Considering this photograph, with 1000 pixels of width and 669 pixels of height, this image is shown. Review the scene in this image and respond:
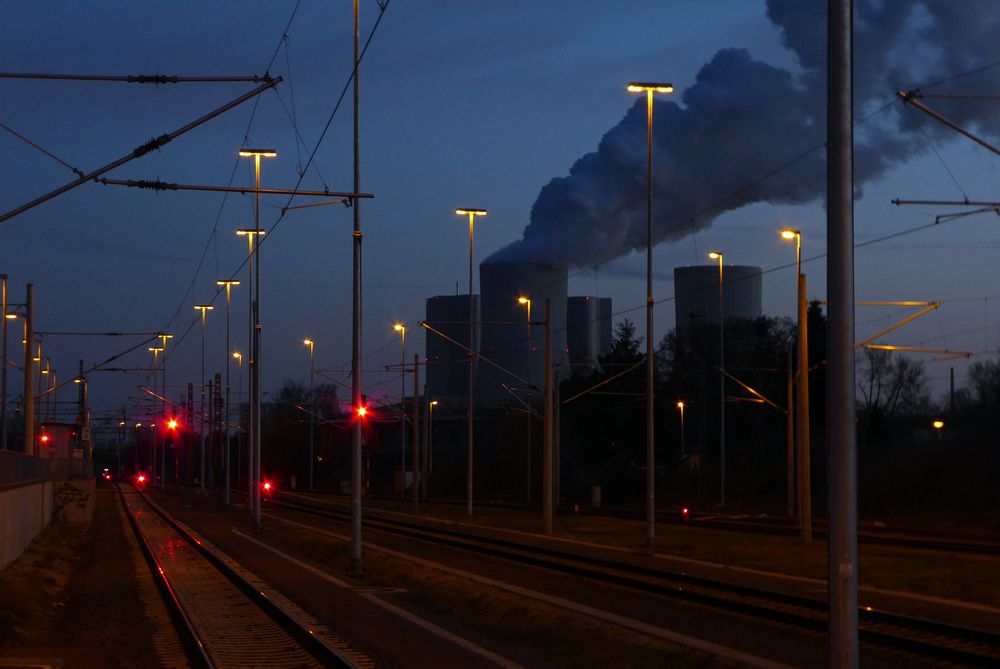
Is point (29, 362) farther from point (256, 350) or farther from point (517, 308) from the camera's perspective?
point (517, 308)

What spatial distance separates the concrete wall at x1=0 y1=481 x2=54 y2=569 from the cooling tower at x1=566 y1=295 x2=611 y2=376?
55691 millimetres

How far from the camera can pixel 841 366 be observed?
26.4ft

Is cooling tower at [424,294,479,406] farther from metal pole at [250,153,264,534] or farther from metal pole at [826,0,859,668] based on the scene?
metal pole at [826,0,859,668]

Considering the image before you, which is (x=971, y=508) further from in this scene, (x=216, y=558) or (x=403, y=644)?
(x=403, y=644)

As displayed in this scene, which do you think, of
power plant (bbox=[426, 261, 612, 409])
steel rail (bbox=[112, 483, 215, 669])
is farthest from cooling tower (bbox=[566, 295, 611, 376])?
steel rail (bbox=[112, 483, 215, 669])

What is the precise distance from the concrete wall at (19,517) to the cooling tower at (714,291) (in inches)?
1750

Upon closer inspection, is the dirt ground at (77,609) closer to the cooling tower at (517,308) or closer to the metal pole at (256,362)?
the metal pole at (256,362)

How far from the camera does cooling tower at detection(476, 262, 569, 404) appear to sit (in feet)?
239

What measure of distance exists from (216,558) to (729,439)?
190 feet

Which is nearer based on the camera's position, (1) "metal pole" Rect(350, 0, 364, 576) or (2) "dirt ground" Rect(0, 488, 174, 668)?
(2) "dirt ground" Rect(0, 488, 174, 668)

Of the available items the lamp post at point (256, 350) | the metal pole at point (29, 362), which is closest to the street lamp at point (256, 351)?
the lamp post at point (256, 350)

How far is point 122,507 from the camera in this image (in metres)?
72.6

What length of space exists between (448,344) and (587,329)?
12644 mm

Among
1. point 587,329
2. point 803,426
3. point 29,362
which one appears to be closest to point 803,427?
point 803,426
